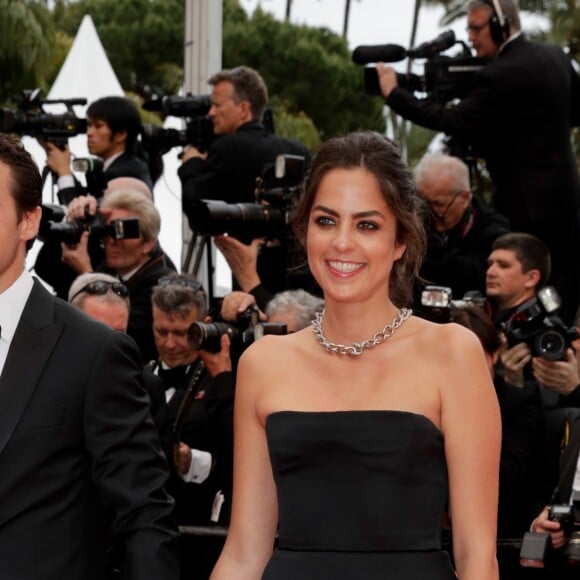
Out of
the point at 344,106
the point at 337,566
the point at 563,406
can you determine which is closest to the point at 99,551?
the point at 337,566

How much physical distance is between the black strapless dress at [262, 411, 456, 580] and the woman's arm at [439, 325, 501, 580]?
0.17 ft

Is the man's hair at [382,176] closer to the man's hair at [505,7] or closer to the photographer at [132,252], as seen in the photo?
the photographer at [132,252]

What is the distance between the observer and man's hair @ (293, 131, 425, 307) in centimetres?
298

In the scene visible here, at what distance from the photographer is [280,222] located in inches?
224

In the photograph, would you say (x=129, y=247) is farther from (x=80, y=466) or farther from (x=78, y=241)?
(x=80, y=466)

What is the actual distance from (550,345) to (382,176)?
2298 mm

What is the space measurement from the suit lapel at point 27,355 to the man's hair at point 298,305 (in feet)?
7.28

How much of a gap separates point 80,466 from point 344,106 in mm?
29445

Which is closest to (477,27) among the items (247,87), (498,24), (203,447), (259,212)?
(498,24)

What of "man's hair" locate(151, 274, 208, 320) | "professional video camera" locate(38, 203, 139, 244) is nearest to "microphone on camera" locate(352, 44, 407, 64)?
"professional video camera" locate(38, 203, 139, 244)

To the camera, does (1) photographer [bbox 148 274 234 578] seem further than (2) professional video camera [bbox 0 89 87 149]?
No

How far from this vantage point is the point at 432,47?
6.58 m

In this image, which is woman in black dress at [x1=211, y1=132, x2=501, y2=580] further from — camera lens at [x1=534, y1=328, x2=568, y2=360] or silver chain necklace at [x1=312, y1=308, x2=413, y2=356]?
camera lens at [x1=534, y1=328, x2=568, y2=360]

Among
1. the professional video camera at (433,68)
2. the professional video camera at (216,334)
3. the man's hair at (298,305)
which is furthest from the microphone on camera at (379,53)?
the professional video camera at (216,334)
